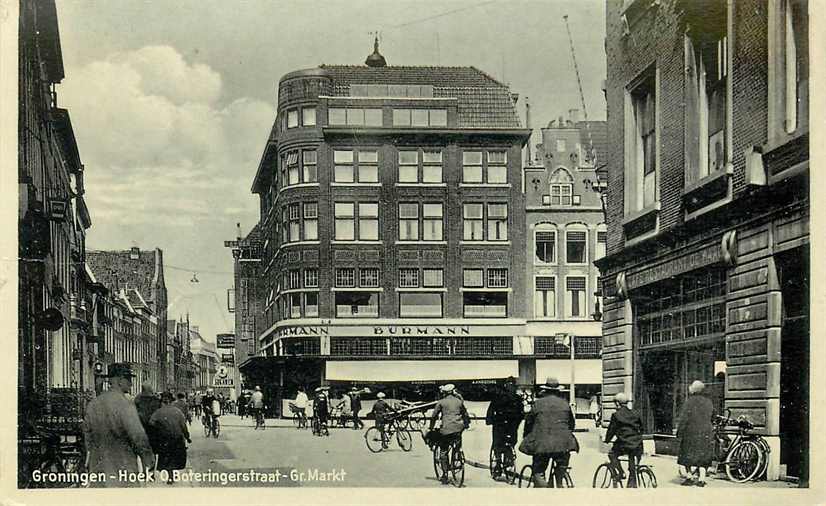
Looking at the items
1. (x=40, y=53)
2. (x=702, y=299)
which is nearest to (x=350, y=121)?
(x=40, y=53)

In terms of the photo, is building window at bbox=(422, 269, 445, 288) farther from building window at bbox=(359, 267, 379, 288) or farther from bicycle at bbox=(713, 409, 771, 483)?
bicycle at bbox=(713, 409, 771, 483)

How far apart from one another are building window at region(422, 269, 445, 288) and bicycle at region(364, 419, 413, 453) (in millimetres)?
2604

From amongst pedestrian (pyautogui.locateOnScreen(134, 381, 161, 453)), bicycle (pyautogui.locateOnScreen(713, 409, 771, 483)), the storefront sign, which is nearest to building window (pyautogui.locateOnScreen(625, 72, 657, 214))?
the storefront sign

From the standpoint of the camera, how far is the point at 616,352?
580 inches

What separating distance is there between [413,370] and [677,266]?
7949 millimetres

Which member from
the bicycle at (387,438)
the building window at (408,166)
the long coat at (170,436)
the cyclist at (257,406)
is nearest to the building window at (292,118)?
the building window at (408,166)

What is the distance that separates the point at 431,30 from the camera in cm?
1183

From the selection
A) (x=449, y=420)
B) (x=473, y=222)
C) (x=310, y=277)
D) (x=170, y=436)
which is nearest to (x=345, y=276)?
(x=310, y=277)

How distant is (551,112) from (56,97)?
661 centimetres

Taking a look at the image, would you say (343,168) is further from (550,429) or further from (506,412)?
(550,429)

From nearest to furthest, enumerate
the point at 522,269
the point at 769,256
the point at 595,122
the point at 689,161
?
the point at 769,256 → the point at 689,161 → the point at 595,122 → the point at 522,269

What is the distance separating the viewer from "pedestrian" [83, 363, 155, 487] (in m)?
9.27

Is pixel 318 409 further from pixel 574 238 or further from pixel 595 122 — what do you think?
pixel 595 122

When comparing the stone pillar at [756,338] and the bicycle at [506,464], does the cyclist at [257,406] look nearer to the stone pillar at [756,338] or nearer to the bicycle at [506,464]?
the bicycle at [506,464]
